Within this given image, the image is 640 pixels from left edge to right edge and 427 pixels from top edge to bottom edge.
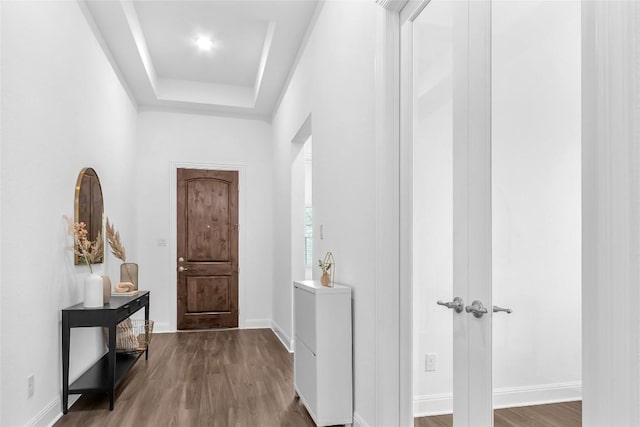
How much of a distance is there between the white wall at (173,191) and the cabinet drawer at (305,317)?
3100 millimetres

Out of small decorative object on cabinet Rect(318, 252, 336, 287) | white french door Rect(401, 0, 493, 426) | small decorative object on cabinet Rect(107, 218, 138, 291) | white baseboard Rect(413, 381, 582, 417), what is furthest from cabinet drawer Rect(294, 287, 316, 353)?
small decorative object on cabinet Rect(107, 218, 138, 291)

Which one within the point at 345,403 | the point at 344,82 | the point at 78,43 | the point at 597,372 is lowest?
the point at 345,403

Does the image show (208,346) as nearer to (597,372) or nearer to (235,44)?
(235,44)

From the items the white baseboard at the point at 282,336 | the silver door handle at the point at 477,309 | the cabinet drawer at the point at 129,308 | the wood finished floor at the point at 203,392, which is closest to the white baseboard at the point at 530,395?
the silver door handle at the point at 477,309

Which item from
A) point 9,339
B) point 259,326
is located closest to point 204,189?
point 259,326

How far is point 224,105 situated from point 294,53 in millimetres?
1778

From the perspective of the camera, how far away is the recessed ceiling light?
4480 mm

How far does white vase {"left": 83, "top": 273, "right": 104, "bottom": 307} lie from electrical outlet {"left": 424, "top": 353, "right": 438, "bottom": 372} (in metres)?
2.43

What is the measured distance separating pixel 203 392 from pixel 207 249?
113 inches

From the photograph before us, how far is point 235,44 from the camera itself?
15.2ft

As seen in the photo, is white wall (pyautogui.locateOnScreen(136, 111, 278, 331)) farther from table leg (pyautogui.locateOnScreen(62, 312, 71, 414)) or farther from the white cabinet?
the white cabinet

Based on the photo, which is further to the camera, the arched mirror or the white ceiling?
the white ceiling

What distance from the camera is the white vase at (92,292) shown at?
10.3ft

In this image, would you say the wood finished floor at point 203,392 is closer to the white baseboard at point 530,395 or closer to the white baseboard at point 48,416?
the white baseboard at point 48,416
